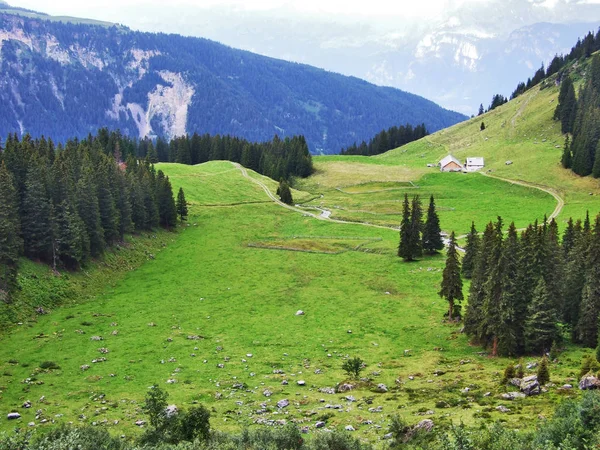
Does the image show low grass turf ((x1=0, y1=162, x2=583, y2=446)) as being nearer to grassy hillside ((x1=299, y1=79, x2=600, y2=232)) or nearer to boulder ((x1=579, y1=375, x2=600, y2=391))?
boulder ((x1=579, y1=375, x2=600, y2=391))

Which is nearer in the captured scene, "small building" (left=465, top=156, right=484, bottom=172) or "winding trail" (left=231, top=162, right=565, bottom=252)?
"winding trail" (left=231, top=162, right=565, bottom=252)

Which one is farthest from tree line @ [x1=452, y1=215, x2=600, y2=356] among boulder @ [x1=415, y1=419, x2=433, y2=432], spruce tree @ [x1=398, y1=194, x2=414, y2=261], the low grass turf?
spruce tree @ [x1=398, y1=194, x2=414, y2=261]

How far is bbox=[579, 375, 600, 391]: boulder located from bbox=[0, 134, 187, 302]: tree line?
58876 mm

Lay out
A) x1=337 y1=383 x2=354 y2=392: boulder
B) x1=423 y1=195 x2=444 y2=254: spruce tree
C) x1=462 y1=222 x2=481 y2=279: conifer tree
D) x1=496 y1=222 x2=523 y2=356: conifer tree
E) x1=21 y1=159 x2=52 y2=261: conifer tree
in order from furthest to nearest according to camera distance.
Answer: x1=423 y1=195 x2=444 y2=254: spruce tree < x1=462 y1=222 x2=481 y2=279: conifer tree < x1=21 y1=159 x2=52 y2=261: conifer tree < x1=496 y1=222 x2=523 y2=356: conifer tree < x1=337 y1=383 x2=354 y2=392: boulder

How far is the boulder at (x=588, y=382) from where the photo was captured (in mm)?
38906

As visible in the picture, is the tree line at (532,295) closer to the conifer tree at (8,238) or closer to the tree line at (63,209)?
the conifer tree at (8,238)

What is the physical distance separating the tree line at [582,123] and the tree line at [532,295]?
327 feet

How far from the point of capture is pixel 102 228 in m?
90.2

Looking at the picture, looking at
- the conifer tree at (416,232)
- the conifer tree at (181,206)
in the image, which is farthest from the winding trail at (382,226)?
the conifer tree at (181,206)

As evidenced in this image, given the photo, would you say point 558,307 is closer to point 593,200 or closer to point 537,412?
point 537,412

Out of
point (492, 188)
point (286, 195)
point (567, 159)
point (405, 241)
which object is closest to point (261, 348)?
point (405, 241)

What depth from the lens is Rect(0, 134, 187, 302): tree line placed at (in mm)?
73312

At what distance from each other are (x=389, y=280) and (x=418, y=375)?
34.9 metres

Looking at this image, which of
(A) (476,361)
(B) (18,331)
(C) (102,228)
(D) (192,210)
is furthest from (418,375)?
(D) (192,210)
